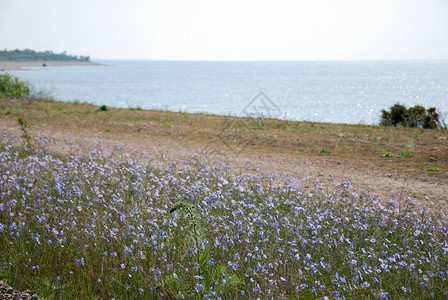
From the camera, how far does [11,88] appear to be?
2381 centimetres

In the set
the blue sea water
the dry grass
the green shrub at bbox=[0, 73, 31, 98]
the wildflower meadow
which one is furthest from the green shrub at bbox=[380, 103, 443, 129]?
the green shrub at bbox=[0, 73, 31, 98]

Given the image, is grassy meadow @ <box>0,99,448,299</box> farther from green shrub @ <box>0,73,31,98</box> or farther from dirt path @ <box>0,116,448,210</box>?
green shrub @ <box>0,73,31,98</box>

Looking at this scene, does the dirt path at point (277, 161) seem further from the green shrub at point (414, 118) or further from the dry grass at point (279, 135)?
the green shrub at point (414, 118)

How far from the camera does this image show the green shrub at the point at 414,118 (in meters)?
16.5

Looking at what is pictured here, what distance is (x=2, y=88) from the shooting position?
77.7 ft

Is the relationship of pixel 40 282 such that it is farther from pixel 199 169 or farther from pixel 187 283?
pixel 199 169

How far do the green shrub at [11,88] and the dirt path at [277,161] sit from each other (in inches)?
360

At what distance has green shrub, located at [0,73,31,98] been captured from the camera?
76.0 feet

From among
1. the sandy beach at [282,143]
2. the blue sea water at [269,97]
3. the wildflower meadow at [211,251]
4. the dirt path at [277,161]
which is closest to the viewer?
the wildflower meadow at [211,251]

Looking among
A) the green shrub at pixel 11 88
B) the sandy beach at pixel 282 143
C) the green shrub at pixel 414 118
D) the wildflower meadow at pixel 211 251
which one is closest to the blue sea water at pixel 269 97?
the green shrub at pixel 414 118

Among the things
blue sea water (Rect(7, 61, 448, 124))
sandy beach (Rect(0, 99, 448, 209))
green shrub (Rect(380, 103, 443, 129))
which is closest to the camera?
sandy beach (Rect(0, 99, 448, 209))

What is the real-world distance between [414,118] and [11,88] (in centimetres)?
1974

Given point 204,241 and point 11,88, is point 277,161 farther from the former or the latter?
point 11,88

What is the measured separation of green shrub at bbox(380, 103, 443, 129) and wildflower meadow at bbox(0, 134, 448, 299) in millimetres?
11143
